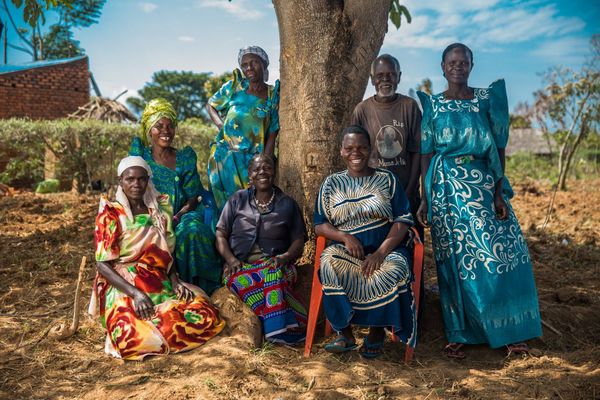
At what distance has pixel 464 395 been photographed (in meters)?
2.95

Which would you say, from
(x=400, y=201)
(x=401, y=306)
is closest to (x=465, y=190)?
(x=400, y=201)

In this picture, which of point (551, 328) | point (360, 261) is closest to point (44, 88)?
point (360, 261)

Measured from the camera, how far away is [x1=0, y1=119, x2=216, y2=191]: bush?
408 inches

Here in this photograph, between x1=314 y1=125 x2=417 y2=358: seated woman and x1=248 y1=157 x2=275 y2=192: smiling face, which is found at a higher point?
x1=248 y1=157 x2=275 y2=192: smiling face

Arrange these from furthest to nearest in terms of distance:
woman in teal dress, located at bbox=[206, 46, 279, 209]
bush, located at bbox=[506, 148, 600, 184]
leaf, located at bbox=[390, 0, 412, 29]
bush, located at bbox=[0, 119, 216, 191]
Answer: bush, located at bbox=[506, 148, 600, 184] → bush, located at bbox=[0, 119, 216, 191] → leaf, located at bbox=[390, 0, 412, 29] → woman in teal dress, located at bbox=[206, 46, 279, 209]

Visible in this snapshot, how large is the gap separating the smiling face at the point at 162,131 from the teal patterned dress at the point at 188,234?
5.7 inches

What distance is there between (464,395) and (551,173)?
51.4ft

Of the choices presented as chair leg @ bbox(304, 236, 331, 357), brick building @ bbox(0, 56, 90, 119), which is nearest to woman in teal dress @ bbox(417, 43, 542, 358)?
chair leg @ bbox(304, 236, 331, 357)

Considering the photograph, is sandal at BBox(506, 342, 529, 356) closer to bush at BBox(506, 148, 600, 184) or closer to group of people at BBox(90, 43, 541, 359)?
group of people at BBox(90, 43, 541, 359)

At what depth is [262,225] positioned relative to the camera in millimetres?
3936

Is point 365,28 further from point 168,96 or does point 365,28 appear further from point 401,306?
point 168,96

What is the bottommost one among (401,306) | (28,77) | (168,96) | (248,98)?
(401,306)

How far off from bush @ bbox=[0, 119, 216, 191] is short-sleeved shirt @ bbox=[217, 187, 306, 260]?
7205mm

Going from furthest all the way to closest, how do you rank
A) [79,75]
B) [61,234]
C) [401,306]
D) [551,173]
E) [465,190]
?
[79,75]
[551,173]
[61,234]
[465,190]
[401,306]
